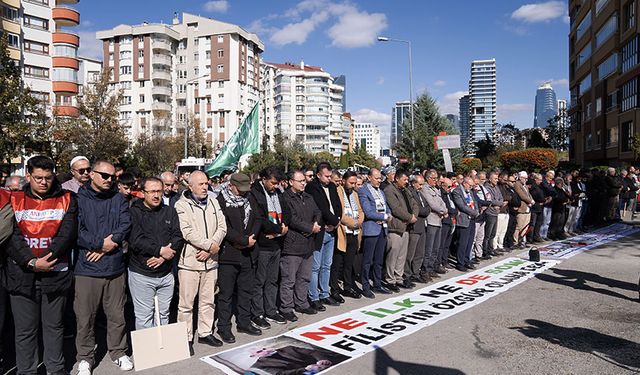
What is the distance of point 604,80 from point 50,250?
144 ft

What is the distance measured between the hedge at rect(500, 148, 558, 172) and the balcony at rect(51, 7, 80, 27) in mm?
41623

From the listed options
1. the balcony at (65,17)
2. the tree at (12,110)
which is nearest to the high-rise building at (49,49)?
the balcony at (65,17)

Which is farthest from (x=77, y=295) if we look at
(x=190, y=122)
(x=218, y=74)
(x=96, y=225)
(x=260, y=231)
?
(x=218, y=74)

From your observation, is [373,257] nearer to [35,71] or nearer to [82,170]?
[82,170]

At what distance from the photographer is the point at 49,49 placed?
45.3m

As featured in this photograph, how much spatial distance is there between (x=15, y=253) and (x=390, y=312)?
15.3 ft

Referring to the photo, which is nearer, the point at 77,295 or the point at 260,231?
the point at 77,295

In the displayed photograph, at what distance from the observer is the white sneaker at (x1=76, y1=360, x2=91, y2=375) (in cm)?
477

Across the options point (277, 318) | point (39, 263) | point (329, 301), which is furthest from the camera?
point (329, 301)

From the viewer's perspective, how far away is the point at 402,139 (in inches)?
1266

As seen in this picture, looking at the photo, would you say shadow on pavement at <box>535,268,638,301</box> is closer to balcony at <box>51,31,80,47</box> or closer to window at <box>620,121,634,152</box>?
window at <box>620,121,634,152</box>

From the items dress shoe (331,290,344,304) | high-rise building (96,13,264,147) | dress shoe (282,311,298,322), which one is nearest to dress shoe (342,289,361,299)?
dress shoe (331,290,344,304)

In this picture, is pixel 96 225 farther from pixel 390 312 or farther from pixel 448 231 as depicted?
pixel 448 231

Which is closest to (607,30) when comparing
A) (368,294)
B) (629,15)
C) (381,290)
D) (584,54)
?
(629,15)
